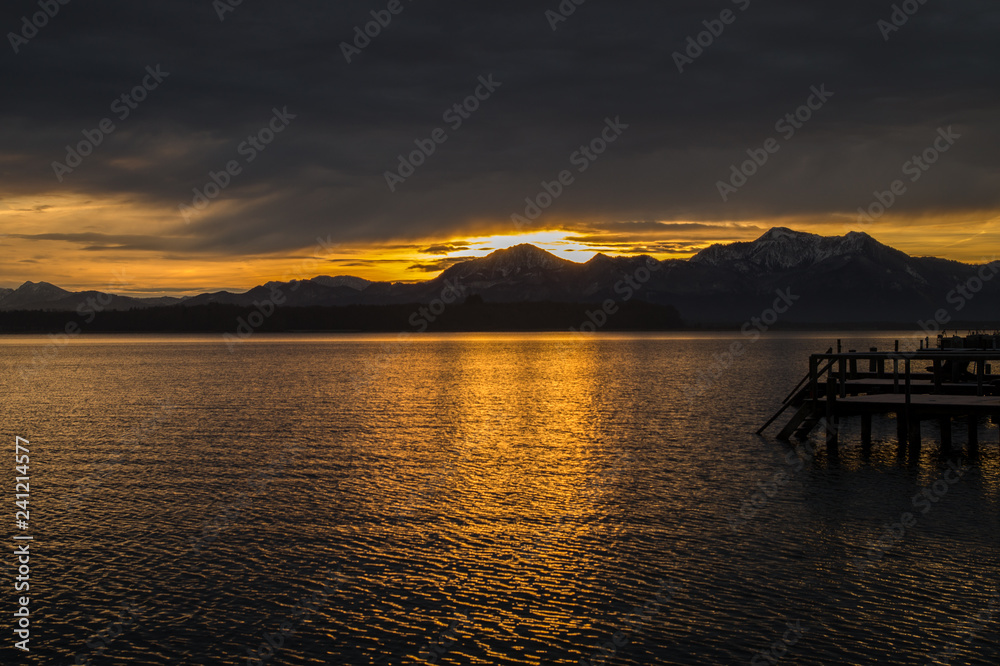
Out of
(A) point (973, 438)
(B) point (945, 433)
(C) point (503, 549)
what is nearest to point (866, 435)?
(B) point (945, 433)

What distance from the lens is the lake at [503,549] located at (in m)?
14.5

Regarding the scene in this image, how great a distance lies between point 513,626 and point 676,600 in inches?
142

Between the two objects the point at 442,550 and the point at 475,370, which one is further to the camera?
the point at 475,370

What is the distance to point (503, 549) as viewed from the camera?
20297 mm

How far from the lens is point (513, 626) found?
49.7ft

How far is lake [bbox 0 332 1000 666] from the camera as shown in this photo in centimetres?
1452

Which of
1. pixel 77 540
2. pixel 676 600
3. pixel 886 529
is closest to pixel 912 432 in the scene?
pixel 886 529

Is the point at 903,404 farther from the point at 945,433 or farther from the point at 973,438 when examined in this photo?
the point at 973,438

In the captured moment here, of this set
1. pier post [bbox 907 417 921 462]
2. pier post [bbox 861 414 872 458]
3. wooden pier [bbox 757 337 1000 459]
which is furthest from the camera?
pier post [bbox 861 414 872 458]

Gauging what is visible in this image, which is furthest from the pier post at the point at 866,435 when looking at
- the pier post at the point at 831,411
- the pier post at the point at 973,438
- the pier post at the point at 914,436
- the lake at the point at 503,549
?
the pier post at the point at 973,438

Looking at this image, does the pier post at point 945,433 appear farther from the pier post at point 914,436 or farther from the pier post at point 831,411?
the pier post at point 831,411

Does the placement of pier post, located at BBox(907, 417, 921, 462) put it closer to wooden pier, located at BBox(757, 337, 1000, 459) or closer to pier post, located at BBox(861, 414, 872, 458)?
wooden pier, located at BBox(757, 337, 1000, 459)

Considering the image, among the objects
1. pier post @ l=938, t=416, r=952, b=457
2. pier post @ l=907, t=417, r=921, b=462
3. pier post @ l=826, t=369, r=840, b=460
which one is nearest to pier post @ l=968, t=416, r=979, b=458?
pier post @ l=938, t=416, r=952, b=457

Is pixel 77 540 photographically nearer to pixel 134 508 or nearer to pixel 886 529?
pixel 134 508
